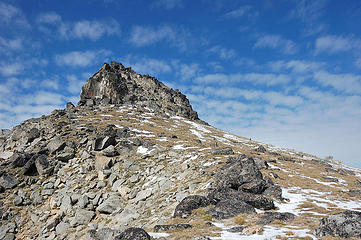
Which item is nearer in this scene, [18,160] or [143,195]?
[143,195]

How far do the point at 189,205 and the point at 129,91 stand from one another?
100519 millimetres

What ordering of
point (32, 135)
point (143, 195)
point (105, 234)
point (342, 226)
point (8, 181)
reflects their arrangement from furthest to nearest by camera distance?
point (32, 135), point (8, 181), point (143, 195), point (105, 234), point (342, 226)

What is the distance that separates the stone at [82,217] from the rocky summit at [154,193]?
129 mm

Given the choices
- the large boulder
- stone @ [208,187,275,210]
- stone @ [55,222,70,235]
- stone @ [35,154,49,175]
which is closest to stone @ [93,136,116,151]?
stone @ [35,154,49,175]

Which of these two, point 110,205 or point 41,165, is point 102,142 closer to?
point 41,165

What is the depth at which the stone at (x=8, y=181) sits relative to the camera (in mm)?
34625

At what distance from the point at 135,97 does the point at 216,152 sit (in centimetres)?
8114

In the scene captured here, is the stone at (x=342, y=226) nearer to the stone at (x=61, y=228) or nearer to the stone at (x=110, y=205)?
the stone at (x=110, y=205)

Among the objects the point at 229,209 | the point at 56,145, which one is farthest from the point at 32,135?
the point at 229,209

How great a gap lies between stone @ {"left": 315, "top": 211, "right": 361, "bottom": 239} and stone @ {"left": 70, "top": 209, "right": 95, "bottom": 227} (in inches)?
963

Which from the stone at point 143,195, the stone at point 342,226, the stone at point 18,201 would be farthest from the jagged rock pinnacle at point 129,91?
the stone at point 342,226

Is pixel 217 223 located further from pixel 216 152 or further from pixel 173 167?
pixel 216 152

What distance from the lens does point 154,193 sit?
26.6 m

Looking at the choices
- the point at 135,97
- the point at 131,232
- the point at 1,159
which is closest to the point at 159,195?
the point at 131,232
